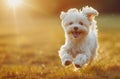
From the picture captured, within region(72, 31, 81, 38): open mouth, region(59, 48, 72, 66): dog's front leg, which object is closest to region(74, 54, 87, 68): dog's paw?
region(59, 48, 72, 66): dog's front leg

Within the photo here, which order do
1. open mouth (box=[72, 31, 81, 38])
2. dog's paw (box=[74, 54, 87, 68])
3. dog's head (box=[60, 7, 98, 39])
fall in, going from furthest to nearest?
open mouth (box=[72, 31, 81, 38]), dog's head (box=[60, 7, 98, 39]), dog's paw (box=[74, 54, 87, 68])

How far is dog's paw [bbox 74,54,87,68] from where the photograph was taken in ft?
32.3

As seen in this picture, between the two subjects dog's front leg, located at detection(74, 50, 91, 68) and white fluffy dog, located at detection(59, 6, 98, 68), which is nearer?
dog's front leg, located at detection(74, 50, 91, 68)

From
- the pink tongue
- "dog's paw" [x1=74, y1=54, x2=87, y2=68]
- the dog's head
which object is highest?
the dog's head

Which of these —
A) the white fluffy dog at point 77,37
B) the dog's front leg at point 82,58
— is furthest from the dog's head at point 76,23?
the dog's front leg at point 82,58

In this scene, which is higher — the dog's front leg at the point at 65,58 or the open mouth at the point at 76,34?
the open mouth at the point at 76,34

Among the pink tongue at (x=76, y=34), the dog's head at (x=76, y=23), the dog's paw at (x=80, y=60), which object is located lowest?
the dog's paw at (x=80, y=60)

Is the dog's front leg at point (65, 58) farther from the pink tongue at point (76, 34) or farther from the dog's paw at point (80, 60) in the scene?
the pink tongue at point (76, 34)

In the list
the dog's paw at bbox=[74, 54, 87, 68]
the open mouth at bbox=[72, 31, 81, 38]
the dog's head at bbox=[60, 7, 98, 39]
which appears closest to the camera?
the dog's paw at bbox=[74, 54, 87, 68]

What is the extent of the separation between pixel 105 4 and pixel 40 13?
902cm

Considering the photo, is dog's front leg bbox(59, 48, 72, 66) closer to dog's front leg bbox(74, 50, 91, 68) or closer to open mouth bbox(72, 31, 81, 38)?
dog's front leg bbox(74, 50, 91, 68)

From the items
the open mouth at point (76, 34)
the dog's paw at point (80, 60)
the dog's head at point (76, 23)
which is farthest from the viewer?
the open mouth at point (76, 34)

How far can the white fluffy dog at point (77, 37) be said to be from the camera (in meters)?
10.0

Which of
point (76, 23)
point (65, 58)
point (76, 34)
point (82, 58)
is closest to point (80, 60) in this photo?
point (82, 58)
